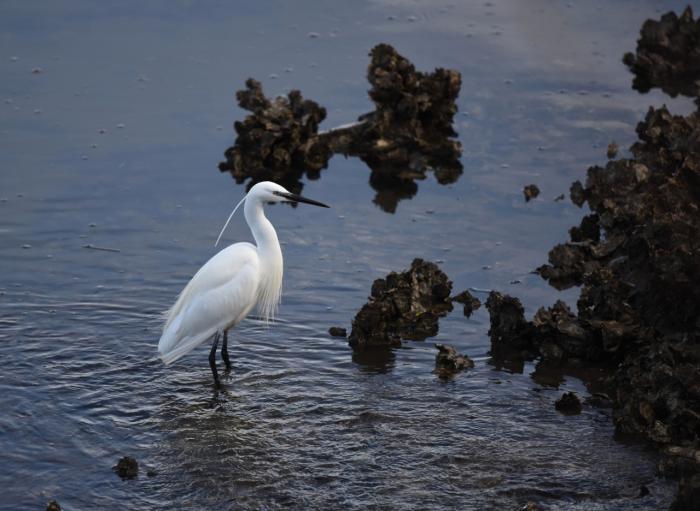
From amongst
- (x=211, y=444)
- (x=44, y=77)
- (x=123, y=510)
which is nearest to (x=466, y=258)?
(x=211, y=444)

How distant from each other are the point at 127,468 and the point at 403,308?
8.94 ft

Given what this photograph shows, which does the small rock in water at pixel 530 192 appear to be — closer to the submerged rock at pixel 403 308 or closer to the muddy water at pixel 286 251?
the muddy water at pixel 286 251

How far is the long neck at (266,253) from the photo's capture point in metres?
8.63

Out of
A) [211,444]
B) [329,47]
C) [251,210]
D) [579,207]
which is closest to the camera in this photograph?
[211,444]

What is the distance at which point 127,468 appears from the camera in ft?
22.2

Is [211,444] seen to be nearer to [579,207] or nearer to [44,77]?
[579,207]

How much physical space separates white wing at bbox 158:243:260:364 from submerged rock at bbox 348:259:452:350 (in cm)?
85

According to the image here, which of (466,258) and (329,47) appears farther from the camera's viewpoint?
(329,47)

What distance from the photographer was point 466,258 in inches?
393

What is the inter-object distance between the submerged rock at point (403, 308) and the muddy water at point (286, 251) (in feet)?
0.53

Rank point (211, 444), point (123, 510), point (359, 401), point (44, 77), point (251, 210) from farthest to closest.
Result: 1. point (44, 77)
2. point (251, 210)
3. point (359, 401)
4. point (211, 444)
5. point (123, 510)

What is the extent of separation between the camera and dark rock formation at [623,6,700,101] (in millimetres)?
13406

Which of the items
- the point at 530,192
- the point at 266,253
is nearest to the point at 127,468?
the point at 266,253

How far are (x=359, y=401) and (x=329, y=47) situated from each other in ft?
23.8
